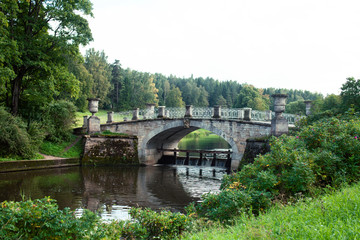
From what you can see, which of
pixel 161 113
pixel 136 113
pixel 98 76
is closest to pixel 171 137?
pixel 161 113

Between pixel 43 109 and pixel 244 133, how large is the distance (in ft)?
43.2

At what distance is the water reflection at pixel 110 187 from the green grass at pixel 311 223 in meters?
5.33

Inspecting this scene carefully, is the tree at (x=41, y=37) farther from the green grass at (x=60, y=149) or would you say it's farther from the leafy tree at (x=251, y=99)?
the leafy tree at (x=251, y=99)

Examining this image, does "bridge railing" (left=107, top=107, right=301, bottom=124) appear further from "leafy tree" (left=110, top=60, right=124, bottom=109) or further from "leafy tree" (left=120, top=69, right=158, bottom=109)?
"leafy tree" (left=110, top=60, right=124, bottom=109)

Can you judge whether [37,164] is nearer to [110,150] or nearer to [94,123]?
[110,150]

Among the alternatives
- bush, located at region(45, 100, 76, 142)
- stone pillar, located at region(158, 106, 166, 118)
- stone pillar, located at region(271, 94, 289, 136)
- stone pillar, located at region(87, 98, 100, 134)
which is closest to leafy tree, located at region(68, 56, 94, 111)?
bush, located at region(45, 100, 76, 142)

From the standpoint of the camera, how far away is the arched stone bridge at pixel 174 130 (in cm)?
1669

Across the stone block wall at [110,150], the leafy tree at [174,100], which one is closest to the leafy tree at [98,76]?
the leafy tree at [174,100]

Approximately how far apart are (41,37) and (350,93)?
16762 mm

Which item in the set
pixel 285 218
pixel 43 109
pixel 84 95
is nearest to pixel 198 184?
pixel 285 218

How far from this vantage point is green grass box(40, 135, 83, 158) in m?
18.3

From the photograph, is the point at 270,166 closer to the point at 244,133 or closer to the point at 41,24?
the point at 244,133

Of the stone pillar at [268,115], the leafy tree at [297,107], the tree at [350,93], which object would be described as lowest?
the stone pillar at [268,115]

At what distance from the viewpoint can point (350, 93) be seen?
12.6 meters
